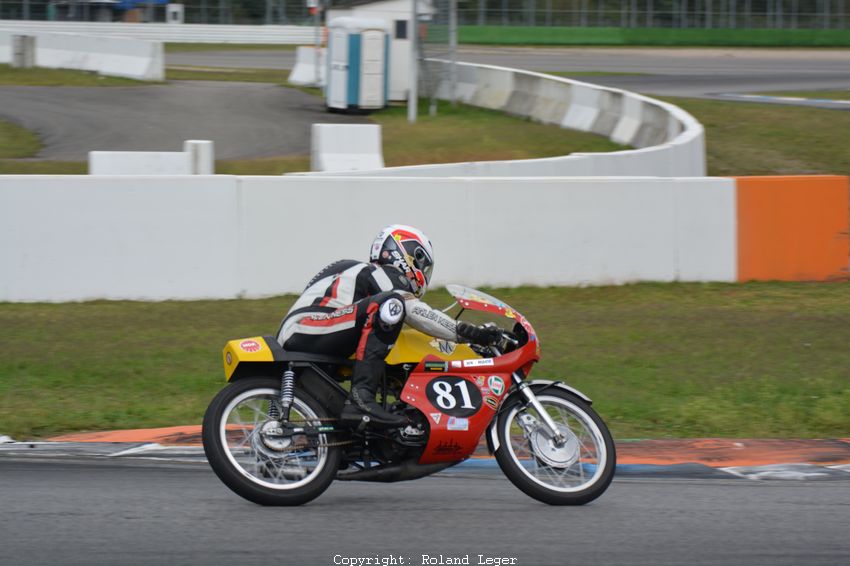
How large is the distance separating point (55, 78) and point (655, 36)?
26.0m

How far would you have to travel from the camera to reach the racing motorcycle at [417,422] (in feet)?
19.7

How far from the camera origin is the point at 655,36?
47.1 meters

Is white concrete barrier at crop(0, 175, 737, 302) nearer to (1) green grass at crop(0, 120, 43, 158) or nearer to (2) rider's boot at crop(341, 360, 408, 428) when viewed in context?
(2) rider's boot at crop(341, 360, 408, 428)

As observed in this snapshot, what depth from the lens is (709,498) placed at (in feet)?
21.4

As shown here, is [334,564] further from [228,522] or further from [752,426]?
[752,426]

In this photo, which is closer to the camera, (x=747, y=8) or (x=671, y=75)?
(x=671, y=75)

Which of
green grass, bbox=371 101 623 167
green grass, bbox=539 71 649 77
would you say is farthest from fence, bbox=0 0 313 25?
green grass, bbox=371 101 623 167

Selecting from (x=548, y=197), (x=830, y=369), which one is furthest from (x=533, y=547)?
(x=548, y=197)

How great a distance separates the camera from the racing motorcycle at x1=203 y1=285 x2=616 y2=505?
19.7 ft

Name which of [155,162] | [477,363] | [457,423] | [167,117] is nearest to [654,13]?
[167,117]

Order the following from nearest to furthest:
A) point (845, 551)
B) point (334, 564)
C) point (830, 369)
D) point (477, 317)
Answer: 1. point (334, 564)
2. point (845, 551)
3. point (830, 369)
4. point (477, 317)

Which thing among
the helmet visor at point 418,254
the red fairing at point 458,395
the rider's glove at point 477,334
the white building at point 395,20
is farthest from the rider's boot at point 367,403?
the white building at point 395,20

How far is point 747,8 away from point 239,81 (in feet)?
80.8

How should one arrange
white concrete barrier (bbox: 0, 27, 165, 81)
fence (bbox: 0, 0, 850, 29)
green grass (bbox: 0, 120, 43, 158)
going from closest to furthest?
green grass (bbox: 0, 120, 43, 158) < white concrete barrier (bbox: 0, 27, 165, 81) < fence (bbox: 0, 0, 850, 29)
